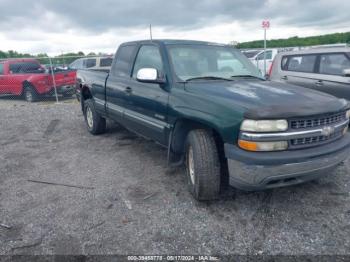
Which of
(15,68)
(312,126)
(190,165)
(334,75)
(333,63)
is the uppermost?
(15,68)

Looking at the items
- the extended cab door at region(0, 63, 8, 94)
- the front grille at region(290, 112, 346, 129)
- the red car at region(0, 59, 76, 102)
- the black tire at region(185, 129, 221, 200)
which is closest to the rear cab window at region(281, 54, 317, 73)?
the front grille at region(290, 112, 346, 129)

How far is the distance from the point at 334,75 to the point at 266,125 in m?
4.22

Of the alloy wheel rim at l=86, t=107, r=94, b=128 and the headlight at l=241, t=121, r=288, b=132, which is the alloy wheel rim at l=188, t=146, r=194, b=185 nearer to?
the headlight at l=241, t=121, r=288, b=132

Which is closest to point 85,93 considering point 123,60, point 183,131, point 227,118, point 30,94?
point 123,60

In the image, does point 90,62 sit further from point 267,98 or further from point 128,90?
point 267,98

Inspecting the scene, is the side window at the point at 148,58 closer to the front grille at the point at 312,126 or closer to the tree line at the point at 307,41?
the front grille at the point at 312,126

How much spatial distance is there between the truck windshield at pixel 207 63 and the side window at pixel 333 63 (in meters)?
2.63

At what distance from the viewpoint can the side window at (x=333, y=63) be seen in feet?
19.8

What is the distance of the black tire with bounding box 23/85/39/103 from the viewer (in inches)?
462

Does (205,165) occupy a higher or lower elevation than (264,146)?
lower

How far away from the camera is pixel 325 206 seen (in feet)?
11.1

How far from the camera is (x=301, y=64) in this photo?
6746 millimetres

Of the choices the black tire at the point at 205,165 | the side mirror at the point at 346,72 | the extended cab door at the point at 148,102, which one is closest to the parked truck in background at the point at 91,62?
the extended cab door at the point at 148,102

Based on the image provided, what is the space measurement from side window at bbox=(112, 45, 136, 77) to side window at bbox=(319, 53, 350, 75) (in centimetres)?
400
